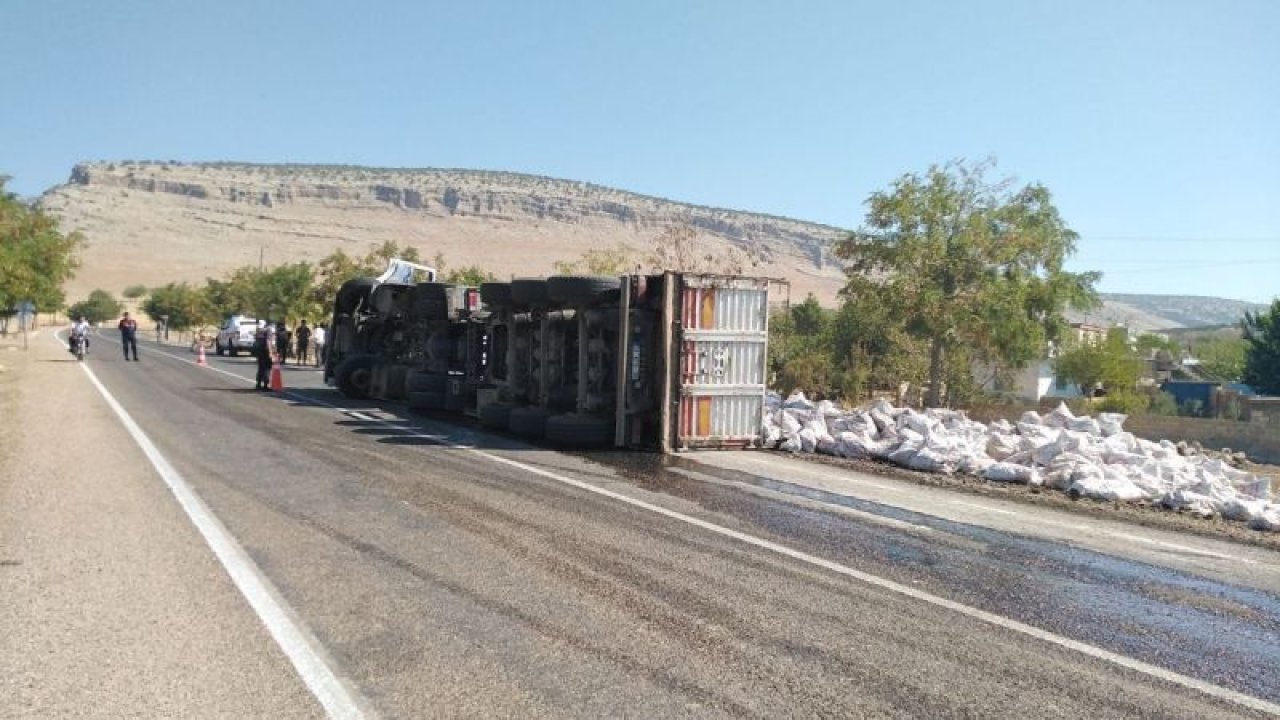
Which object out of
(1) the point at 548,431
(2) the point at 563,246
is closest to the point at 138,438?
(1) the point at 548,431

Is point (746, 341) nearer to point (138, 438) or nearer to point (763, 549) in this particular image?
point (763, 549)

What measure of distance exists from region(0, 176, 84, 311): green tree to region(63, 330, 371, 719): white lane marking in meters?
25.9

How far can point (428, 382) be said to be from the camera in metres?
18.6

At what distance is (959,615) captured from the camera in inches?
225

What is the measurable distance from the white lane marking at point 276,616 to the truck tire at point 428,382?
9.37 m

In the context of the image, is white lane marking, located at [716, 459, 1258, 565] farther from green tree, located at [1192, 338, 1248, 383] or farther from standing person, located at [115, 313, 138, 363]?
green tree, located at [1192, 338, 1248, 383]

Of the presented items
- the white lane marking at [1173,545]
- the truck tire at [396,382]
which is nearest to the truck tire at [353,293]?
the truck tire at [396,382]

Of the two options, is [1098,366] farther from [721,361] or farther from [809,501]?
[809,501]

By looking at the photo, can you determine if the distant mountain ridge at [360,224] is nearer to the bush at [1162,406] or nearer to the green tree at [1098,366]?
the green tree at [1098,366]

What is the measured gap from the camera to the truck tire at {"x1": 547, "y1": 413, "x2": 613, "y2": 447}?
1345 centimetres

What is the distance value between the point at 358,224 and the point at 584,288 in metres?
169

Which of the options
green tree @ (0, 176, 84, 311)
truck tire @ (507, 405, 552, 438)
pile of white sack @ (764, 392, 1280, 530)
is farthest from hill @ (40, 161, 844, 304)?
pile of white sack @ (764, 392, 1280, 530)

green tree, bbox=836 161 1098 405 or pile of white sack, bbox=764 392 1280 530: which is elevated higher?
green tree, bbox=836 161 1098 405

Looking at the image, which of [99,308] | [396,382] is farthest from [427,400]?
[99,308]
